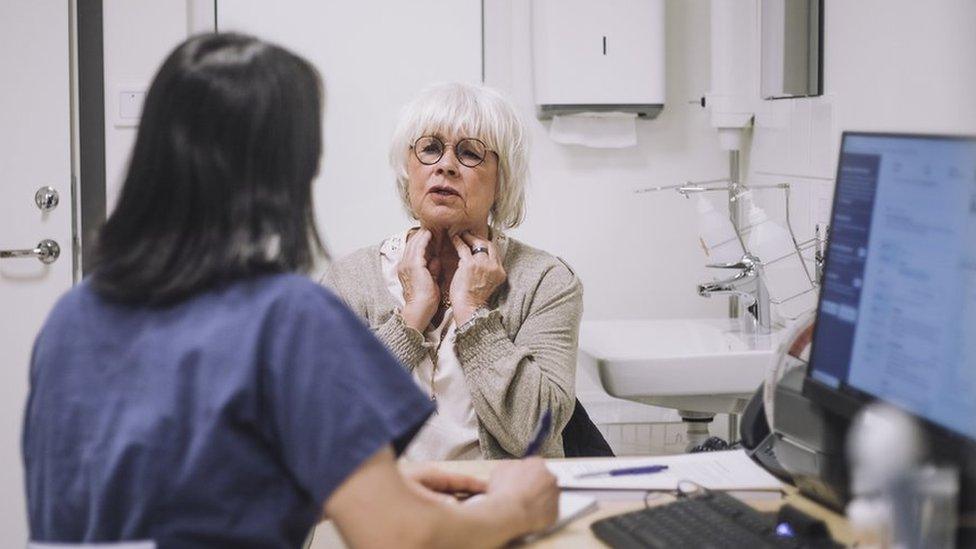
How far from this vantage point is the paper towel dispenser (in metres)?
2.74

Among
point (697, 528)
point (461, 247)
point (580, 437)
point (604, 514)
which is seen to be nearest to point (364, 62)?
point (461, 247)

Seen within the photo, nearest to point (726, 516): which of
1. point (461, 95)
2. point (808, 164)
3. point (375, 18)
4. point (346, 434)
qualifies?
point (346, 434)

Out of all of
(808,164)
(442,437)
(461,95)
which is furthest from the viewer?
(808,164)

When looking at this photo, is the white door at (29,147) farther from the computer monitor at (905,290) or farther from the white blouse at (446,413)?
the computer monitor at (905,290)

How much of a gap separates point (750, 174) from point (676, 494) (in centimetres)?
163

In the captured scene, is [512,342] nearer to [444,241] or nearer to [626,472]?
[444,241]

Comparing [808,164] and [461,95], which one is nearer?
[461,95]

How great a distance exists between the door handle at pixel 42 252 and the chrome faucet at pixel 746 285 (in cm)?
160

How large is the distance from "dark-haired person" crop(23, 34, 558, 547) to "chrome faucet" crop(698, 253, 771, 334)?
146 centimetres

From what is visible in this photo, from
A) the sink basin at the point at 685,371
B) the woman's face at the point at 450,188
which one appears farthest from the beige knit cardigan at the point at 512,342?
the sink basin at the point at 685,371

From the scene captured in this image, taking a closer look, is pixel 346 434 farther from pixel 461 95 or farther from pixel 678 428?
pixel 678 428

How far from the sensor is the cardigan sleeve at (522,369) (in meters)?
1.78

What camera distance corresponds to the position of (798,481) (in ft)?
4.32

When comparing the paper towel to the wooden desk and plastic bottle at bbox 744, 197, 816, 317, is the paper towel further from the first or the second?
the wooden desk
